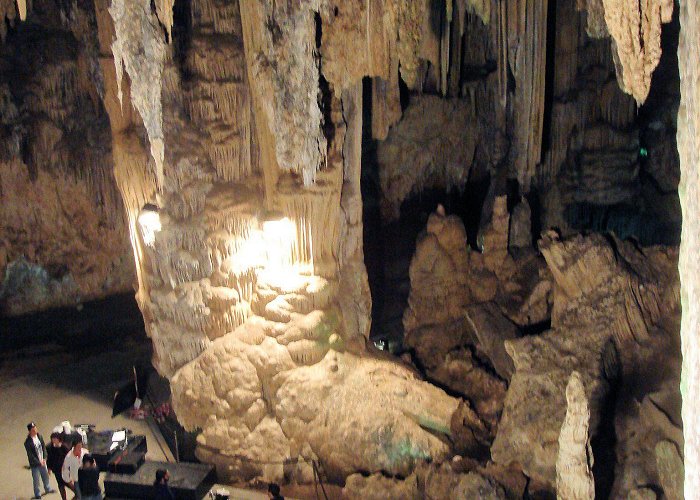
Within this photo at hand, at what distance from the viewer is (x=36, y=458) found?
5.70 meters

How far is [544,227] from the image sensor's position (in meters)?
10.5

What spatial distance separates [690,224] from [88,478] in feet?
15.5

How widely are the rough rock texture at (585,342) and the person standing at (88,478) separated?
127 inches

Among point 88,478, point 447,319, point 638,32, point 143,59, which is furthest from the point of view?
point 447,319

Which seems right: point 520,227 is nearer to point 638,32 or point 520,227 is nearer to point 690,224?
point 638,32

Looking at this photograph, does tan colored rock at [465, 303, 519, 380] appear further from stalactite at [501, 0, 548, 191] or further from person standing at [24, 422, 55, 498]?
person standing at [24, 422, 55, 498]

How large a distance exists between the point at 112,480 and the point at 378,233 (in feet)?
21.2

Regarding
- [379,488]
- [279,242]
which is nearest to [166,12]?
[279,242]

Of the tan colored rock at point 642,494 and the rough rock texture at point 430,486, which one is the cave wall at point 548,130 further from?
the tan colored rock at point 642,494

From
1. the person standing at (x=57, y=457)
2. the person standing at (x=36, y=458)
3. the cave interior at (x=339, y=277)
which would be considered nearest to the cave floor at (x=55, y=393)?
the person standing at (x=36, y=458)

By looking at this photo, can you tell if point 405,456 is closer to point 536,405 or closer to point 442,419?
point 442,419

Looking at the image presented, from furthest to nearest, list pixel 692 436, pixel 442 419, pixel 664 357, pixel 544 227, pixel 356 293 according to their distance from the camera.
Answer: pixel 544 227 → pixel 356 293 → pixel 442 419 → pixel 664 357 → pixel 692 436

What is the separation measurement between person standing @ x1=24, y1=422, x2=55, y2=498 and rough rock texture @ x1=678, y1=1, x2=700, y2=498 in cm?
499

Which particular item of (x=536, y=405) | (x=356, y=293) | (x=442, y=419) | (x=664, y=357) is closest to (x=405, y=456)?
(x=442, y=419)
